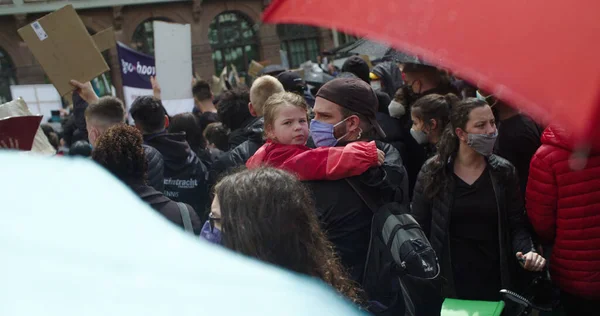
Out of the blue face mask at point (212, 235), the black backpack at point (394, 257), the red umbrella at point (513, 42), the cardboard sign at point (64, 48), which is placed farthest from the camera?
the cardboard sign at point (64, 48)

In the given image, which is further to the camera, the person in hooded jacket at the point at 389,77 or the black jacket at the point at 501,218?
the person in hooded jacket at the point at 389,77

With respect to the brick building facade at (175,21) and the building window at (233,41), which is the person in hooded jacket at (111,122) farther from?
the building window at (233,41)

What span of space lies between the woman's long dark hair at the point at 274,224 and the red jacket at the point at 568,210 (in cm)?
163

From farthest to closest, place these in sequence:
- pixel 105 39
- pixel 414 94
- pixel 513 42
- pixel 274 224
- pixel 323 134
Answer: pixel 105 39
pixel 414 94
pixel 323 134
pixel 274 224
pixel 513 42

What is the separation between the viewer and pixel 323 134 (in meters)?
2.82

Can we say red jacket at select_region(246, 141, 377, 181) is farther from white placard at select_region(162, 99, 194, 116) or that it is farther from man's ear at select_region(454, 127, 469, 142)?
white placard at select_region(162, 99, 194, 116)

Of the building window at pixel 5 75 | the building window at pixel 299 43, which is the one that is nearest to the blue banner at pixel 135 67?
the building window at pixel 5 75

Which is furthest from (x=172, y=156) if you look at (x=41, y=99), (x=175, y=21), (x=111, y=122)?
(x=175, y=21)

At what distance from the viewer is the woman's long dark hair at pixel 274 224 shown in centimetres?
154

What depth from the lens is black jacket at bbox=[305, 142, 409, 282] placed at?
8.38ft

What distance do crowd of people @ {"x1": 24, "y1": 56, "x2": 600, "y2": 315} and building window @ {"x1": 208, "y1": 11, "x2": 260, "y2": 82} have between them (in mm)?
24057

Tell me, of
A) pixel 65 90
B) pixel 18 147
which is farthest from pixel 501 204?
pixel 65 90

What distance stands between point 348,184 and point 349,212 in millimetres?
108

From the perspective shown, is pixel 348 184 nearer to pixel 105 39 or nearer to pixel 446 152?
pixel 446 152
